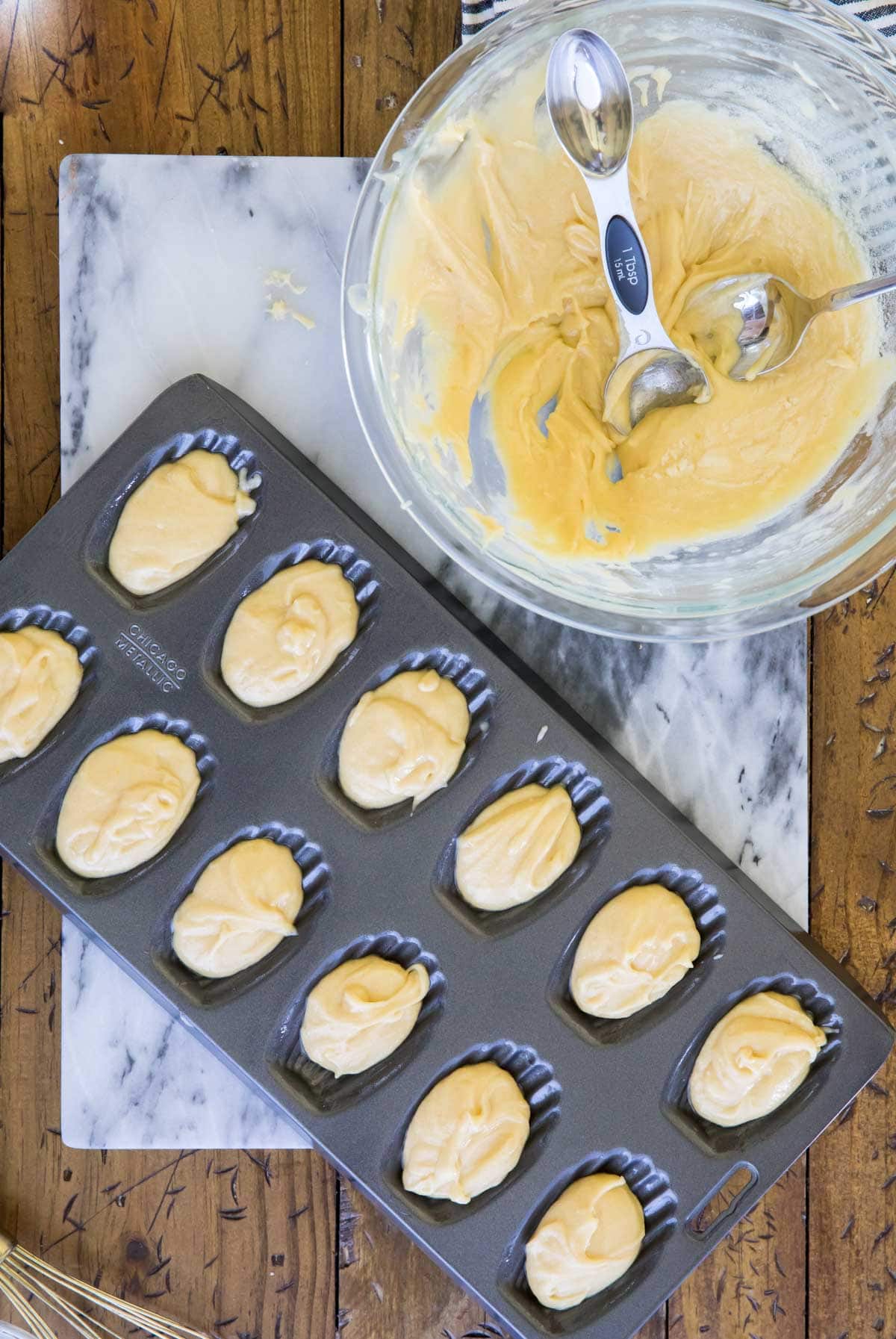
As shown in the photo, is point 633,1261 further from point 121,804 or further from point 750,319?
point 750,319

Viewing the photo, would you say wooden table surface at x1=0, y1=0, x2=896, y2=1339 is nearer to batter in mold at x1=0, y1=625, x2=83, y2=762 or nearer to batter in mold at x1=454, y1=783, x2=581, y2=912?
batter in mold at x1=0, y1=625, x2=83, y2=762

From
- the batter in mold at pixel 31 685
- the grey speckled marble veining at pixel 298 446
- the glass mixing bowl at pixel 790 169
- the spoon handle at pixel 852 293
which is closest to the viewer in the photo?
the spoon handle at pixel 852 293

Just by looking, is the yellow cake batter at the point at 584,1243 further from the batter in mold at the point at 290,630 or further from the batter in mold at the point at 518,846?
the batter in mold at the point at 290,630

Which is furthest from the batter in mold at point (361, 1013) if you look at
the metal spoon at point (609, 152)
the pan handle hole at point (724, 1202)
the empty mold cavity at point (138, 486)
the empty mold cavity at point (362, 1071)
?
the metal spoon at point (609, 152)

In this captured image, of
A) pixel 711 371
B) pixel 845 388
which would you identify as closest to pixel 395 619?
pixel 711 371

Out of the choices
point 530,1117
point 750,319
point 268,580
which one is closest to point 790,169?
point 750,319

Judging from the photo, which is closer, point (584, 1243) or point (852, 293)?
point (852, 293)
